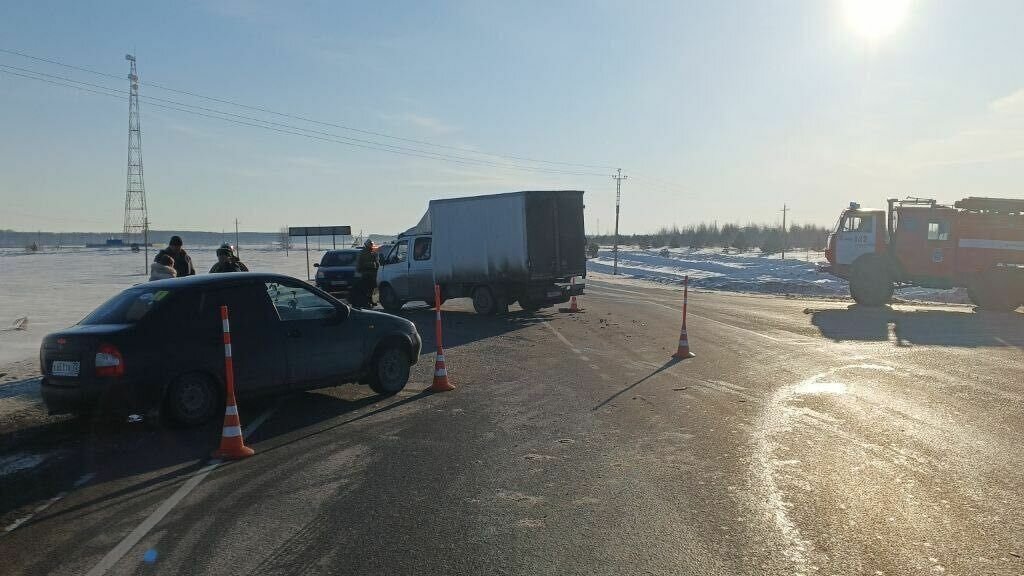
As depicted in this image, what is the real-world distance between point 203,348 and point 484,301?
Answer: 11741 millimetres

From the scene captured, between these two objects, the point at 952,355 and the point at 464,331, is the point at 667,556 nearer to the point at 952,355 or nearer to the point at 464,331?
the point at 952,355

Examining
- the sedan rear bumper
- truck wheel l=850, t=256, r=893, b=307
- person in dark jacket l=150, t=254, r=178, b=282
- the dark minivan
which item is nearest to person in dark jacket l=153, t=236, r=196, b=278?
person in dark jacket l=150, t=254, r=178, b=282

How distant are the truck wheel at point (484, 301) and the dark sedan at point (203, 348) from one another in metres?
9.52

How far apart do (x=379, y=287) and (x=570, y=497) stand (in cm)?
1653

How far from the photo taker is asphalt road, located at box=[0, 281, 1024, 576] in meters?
4.23

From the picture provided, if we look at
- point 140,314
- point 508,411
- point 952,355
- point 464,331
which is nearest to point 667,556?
point 508,411

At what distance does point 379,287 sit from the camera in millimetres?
21109

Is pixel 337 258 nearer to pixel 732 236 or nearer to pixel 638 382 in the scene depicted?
pixel 638 382

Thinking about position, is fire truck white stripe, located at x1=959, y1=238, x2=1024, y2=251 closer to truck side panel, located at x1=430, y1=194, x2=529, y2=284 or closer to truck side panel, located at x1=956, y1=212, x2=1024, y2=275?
truck side panel, located at x1=956, y1=212, x2=1024, y2=275

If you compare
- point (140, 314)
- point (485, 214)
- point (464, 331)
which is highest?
point (485, 214)

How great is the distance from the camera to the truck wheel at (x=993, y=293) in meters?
19.5

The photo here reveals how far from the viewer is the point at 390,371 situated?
923cm

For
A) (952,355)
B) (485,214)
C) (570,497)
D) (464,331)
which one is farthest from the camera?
(485,214)

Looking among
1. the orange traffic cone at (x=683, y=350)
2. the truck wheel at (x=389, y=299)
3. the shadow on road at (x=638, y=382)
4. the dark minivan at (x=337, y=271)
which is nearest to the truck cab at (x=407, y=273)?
the truck wheel at (x=389, y=299)
